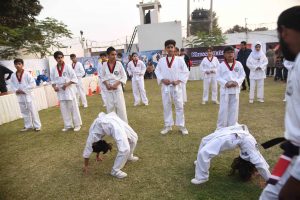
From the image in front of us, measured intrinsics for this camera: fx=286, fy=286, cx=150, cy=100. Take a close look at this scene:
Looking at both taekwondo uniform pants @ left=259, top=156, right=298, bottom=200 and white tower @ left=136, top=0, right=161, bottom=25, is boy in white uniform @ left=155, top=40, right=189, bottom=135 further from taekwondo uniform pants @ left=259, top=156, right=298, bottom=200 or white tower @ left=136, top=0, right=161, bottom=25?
white tower @ left=136, top=0, right=161, bottom=25

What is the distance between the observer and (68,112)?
767 centimetres

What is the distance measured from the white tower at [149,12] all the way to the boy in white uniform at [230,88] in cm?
2093

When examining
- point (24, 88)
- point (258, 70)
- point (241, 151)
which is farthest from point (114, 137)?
point (258, 70)

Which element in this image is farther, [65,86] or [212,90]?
[212,90]

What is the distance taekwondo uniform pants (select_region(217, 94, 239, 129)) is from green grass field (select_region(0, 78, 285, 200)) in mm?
534

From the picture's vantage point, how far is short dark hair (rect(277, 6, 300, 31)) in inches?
64.7

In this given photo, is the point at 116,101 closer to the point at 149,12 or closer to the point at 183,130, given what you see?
the point at 183,130

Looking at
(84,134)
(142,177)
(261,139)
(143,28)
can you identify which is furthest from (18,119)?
(143,28)

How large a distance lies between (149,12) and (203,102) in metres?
18.9

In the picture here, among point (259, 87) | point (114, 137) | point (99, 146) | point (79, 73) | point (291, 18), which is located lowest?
point (259, 87)

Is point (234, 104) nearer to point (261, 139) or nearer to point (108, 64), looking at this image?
point (261, 139)

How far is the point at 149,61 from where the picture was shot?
21.5 metres

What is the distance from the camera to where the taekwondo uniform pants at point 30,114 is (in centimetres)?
777

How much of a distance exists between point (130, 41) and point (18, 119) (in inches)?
754
